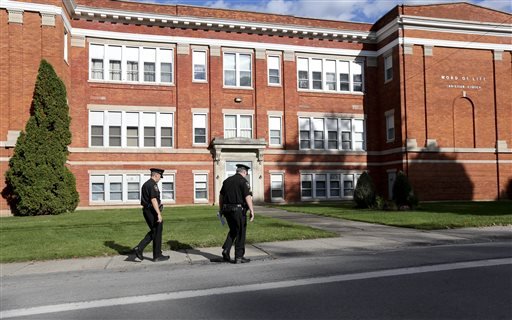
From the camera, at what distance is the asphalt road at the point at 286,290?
18.3 ft

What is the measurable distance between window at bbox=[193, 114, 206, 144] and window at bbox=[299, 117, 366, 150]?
6332 millimetres

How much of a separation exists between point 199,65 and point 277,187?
897 centimetres

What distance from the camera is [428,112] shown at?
97.9ft

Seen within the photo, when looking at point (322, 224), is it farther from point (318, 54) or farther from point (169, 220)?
point (318, 54)

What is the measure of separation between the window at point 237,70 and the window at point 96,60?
287 inches

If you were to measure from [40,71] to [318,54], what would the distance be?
1706 cm

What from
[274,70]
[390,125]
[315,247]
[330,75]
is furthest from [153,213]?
[390,125]

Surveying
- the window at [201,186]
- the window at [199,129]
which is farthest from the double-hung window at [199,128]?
the window at [201,186]

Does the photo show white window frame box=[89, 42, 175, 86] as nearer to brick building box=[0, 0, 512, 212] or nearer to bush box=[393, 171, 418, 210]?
brick building box=[0, 0, 512, 212]

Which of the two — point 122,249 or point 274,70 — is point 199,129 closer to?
point 274,70

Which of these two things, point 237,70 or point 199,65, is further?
point 237,70

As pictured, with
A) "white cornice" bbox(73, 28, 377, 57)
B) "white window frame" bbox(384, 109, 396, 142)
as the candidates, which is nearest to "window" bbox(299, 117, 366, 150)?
"white window frame" bbox(384, 109, 396, 142)

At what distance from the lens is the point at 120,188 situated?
2750 cm

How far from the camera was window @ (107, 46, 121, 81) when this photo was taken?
27.8 metres
